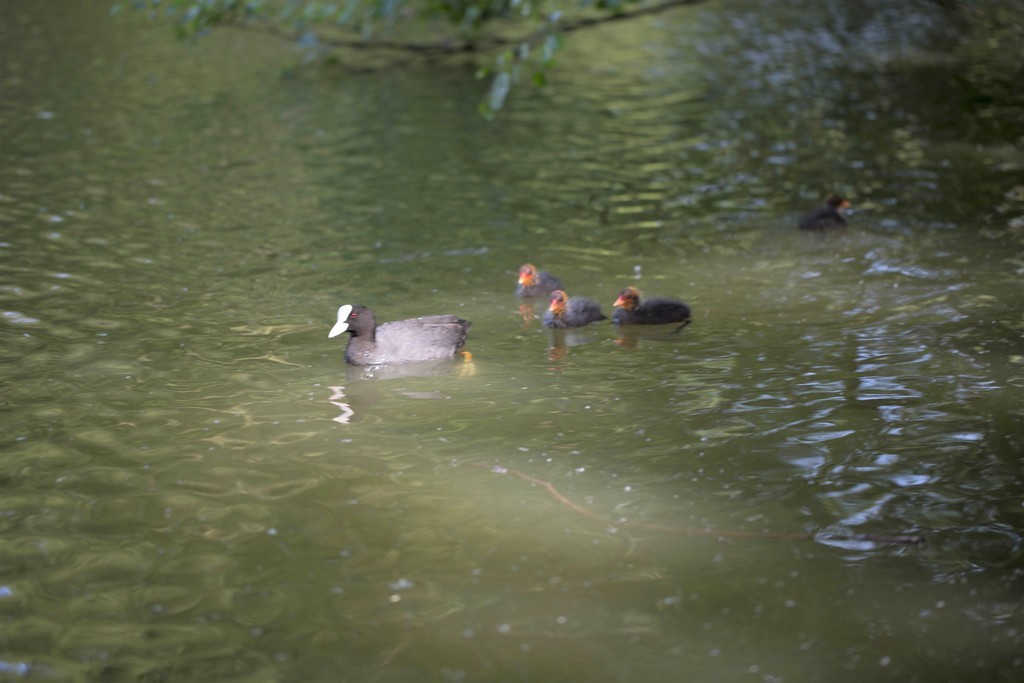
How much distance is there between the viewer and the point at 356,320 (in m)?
9.18

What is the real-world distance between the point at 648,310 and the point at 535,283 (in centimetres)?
124

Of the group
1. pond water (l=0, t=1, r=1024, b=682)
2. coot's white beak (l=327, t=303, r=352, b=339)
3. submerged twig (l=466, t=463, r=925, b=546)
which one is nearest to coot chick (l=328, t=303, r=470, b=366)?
coot's white beak (l=327, t=303, r=352, b=339)

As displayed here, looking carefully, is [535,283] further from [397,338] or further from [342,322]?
[342,322]

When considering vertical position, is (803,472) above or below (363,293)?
below

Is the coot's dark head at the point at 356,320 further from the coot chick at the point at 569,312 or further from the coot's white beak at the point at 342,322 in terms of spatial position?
the coot chick at the point at 569,312

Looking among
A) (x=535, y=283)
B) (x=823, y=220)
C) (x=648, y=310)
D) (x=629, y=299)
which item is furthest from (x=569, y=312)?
(x=823, y=220)

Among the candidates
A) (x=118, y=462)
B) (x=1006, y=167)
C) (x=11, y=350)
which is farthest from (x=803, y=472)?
(x=1006, y=167)

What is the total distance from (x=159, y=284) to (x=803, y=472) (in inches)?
252

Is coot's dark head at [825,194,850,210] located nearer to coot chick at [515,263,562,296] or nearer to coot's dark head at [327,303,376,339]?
coot chick at [515,263,562,296]

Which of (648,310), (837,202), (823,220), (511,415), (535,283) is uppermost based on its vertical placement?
(837,202)

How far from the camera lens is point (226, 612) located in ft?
19.0

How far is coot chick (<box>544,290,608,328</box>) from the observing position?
10.0 m

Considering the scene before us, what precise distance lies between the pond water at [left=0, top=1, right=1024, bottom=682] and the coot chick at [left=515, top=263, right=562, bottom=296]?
0.72ft

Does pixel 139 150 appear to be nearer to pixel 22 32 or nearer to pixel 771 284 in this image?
pixel 771 284
